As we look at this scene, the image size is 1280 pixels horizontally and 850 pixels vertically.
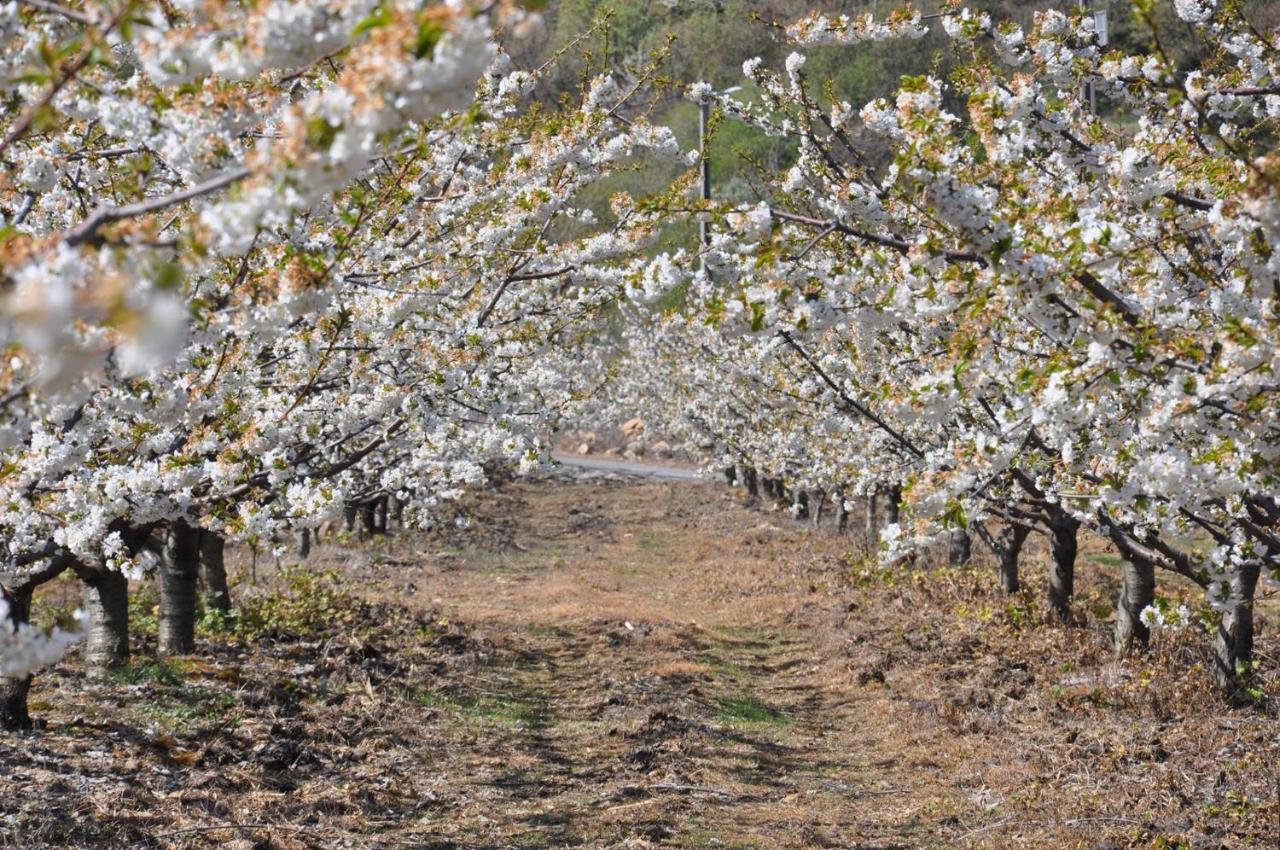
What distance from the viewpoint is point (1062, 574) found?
39.1ft

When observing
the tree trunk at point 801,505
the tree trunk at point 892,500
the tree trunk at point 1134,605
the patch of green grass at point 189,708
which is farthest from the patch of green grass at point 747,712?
the tree trunk at point 801,505

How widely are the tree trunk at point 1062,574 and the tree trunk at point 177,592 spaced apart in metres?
8.32

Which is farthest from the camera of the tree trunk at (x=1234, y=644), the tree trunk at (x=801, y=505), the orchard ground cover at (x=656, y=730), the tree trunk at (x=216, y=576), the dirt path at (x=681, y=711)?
the tree trunk at (x=801, y=505)

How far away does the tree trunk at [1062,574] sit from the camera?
11.6 m

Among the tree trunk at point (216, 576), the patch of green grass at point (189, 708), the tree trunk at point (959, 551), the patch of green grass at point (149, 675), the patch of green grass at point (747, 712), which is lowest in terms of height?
the patch of green grass at point (747, 712)

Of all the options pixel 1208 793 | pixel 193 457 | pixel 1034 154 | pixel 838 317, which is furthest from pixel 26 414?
pixel 1208 793

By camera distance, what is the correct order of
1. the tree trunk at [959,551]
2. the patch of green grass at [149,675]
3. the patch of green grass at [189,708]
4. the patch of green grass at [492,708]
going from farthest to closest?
the tree trunk at [959,551], the patch of green grass at [492,708], the patch of green grass at [149,675], the patch of green grass at [189,708]

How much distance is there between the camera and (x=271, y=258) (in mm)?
4879

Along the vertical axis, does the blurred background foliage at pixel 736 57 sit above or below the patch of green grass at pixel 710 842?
above

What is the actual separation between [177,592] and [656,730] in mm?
4543

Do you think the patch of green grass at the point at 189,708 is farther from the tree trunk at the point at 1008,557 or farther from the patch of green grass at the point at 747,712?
the tree trunk at the point at 1008,557

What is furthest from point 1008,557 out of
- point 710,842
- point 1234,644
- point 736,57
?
point 736,57

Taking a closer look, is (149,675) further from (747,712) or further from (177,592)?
(747,712)

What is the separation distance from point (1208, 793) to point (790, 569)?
11.2 m
